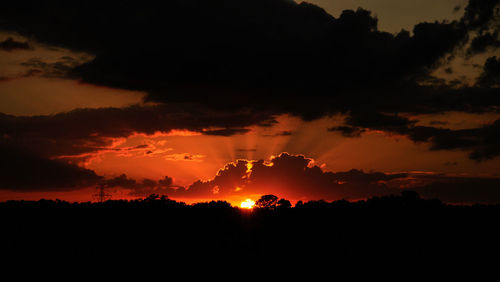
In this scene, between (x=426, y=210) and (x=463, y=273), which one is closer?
(x=463, y=273)

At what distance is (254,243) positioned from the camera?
15662 cm

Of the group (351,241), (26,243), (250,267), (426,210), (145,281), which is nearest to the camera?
(145,281)

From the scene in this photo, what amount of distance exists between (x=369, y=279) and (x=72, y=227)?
9285cm

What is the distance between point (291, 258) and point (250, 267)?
1382cm

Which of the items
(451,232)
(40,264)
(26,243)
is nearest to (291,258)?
(451,232)

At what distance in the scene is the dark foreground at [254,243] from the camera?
135375mm

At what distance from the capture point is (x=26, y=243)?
152 metres

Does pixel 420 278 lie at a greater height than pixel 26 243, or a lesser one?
lesser

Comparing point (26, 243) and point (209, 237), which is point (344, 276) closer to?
point (209, 237)

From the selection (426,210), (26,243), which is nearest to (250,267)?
(26,243)

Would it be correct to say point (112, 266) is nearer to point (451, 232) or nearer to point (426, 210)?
point (451, 232)

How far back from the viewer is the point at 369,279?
130 metres

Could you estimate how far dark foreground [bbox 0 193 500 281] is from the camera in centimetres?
13538

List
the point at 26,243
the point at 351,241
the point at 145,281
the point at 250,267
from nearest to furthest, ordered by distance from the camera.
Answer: the point at 145,281
the point at 250,267
the point at 26,243
the point at 351,241
